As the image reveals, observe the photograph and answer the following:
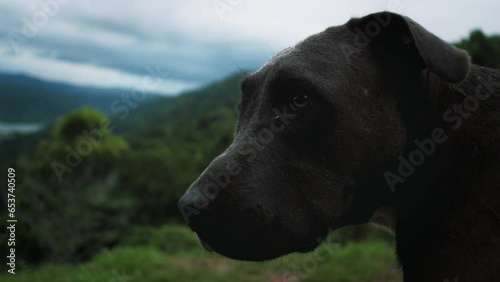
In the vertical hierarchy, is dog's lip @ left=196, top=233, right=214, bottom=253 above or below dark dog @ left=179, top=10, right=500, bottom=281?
below

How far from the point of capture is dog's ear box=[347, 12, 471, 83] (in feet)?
7.09

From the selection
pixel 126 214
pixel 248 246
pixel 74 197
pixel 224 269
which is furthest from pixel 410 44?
pixel 126 214

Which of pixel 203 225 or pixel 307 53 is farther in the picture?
pixel 307 53

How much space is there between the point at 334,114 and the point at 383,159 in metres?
0.31

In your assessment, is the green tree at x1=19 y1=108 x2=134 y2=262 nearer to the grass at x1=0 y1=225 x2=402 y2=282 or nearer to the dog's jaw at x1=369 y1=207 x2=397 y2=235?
the grass at x1=0 y1=225 x2=402 y2=282

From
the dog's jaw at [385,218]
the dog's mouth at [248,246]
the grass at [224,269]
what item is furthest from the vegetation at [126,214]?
the dog's mouth at [248,246]

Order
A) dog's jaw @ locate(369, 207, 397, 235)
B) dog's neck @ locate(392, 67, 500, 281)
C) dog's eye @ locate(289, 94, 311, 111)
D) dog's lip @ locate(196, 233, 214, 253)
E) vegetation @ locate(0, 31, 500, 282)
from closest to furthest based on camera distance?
dog's neck @ locate(392, 67, 500, 281) → dog's lip @ locate(196, 233, 214, 253) → dog's eye @ locate(289, 94, 311, 111) → dog's jaw @ locate(369, 207, 397, 235) → vegetation @ locate(0, 31, 500, 282)

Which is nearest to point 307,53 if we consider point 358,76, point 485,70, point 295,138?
point 358,76

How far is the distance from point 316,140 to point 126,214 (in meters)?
23.5

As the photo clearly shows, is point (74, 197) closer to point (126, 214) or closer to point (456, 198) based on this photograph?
point (126, 214)

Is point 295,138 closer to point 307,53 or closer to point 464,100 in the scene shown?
point 307,53

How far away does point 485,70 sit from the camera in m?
2.68

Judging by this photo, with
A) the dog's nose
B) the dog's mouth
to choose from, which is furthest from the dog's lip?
the dog's nose

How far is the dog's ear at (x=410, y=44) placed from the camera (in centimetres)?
216
